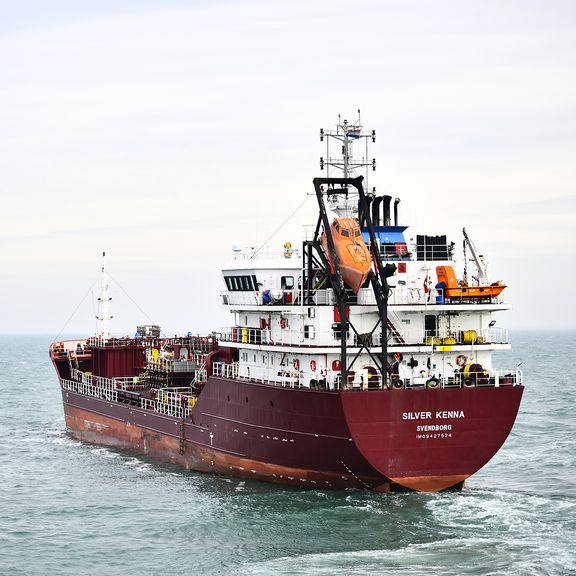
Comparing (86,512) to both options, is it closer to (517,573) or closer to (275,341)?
(275,341)

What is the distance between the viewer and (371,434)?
3141 centimetres

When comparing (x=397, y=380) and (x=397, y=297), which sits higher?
(x=397, y=297)

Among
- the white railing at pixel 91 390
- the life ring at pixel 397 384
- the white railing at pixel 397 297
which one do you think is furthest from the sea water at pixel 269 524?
the white railing at pixel 91 390

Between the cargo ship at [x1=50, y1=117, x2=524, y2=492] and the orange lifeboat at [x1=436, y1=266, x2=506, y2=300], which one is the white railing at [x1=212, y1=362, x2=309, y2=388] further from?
the orange lifeboat at [x1=436, y1=266, x2=506, y2=300]

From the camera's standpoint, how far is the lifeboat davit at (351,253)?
3288 cm

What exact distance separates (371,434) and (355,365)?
312cm

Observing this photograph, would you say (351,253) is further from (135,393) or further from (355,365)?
(135,393)

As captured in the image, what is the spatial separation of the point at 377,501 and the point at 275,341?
765 cm

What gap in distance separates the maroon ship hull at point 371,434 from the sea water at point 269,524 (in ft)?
2.49

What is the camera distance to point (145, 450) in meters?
45.5

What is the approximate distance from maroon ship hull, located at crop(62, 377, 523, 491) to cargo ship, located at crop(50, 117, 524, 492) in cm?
5

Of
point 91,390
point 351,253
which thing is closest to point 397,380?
point 351,253

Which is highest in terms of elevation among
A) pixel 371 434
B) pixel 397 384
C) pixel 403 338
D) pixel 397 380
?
pixel 403 338

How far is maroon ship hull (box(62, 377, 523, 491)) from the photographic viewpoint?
3141 cm
